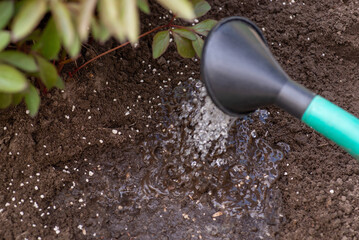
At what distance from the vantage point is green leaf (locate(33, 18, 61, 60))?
955 millimetres

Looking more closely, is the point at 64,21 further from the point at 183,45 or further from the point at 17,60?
the point at 183,45

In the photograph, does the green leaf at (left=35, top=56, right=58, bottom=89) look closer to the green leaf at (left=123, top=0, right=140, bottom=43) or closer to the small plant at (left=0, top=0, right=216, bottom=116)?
the small plant at (left=0, top=0, right=216, bottom=116)

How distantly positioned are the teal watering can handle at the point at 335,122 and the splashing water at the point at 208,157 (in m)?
0.50

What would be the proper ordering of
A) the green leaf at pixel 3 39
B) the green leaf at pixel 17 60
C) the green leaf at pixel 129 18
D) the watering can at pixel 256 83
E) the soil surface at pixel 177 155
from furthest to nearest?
the soil surface at pixel 177 155 < the watering can at pixel 256 83 < the green leaf at pixel 17 60 < the green leaf at pixel 3 39 < the green leaf at pixel 129 18

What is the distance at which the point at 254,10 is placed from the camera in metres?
1.69

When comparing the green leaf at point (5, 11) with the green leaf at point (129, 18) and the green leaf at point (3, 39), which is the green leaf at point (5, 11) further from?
the green leaf at point (129, 18)

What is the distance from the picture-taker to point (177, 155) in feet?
5.01

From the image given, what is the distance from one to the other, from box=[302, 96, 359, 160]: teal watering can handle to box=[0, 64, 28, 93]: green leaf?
0.73m

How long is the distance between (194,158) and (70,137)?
49 cm

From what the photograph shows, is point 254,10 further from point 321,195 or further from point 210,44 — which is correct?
point 321,195

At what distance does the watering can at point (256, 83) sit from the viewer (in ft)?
3.36

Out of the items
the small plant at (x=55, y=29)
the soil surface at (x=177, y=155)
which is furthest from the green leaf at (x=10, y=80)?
the soil surface at (x=177, y=155)

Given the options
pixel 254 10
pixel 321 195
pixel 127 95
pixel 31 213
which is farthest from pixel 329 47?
pixel 31 213

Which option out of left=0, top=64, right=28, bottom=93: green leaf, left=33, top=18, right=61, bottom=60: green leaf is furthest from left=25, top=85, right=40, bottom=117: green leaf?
left=0, top=64, right=28, bottom=93: green leaf
